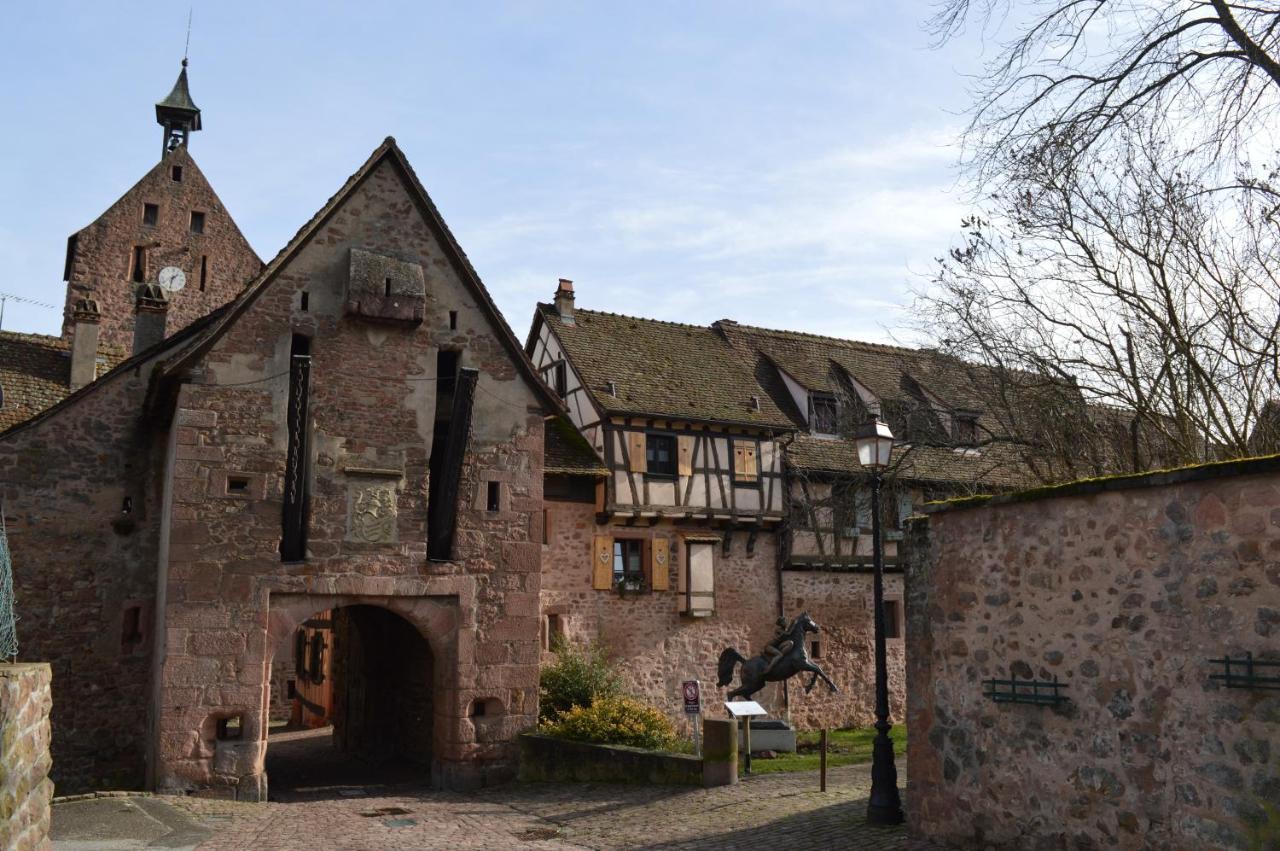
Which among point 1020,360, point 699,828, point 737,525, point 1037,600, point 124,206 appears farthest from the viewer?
point 124,206

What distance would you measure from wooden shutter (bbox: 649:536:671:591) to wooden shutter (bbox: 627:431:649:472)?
5.51 feet

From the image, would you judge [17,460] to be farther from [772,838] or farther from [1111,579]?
[1111,579]

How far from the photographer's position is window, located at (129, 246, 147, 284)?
3291 centimetres

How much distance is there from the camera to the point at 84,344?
846 inches

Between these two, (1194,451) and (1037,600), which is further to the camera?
(1194,451)

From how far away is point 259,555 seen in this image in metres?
14.8

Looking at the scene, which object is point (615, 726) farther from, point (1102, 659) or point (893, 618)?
point (893, 618)

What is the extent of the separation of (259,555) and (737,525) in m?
12.3

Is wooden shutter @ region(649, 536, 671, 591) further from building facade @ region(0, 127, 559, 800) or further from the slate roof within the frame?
the slate roof

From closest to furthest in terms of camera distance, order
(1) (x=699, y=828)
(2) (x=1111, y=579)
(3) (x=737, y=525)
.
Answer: (2) (x=1111, y=579) → (1) (x=699, y=828) → (3) (x=737, y=525)

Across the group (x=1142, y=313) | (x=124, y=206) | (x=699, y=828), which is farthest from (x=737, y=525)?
(x=124, y=206)

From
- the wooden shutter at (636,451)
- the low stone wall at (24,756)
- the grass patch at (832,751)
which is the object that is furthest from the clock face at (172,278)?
the low stone wall at (24,756)

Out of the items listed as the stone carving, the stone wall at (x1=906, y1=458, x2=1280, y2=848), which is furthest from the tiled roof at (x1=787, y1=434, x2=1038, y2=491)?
the stone wall at (x1=906, y1=458, x2=1280, y2=848)

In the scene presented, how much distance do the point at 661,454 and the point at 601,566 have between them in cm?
301
